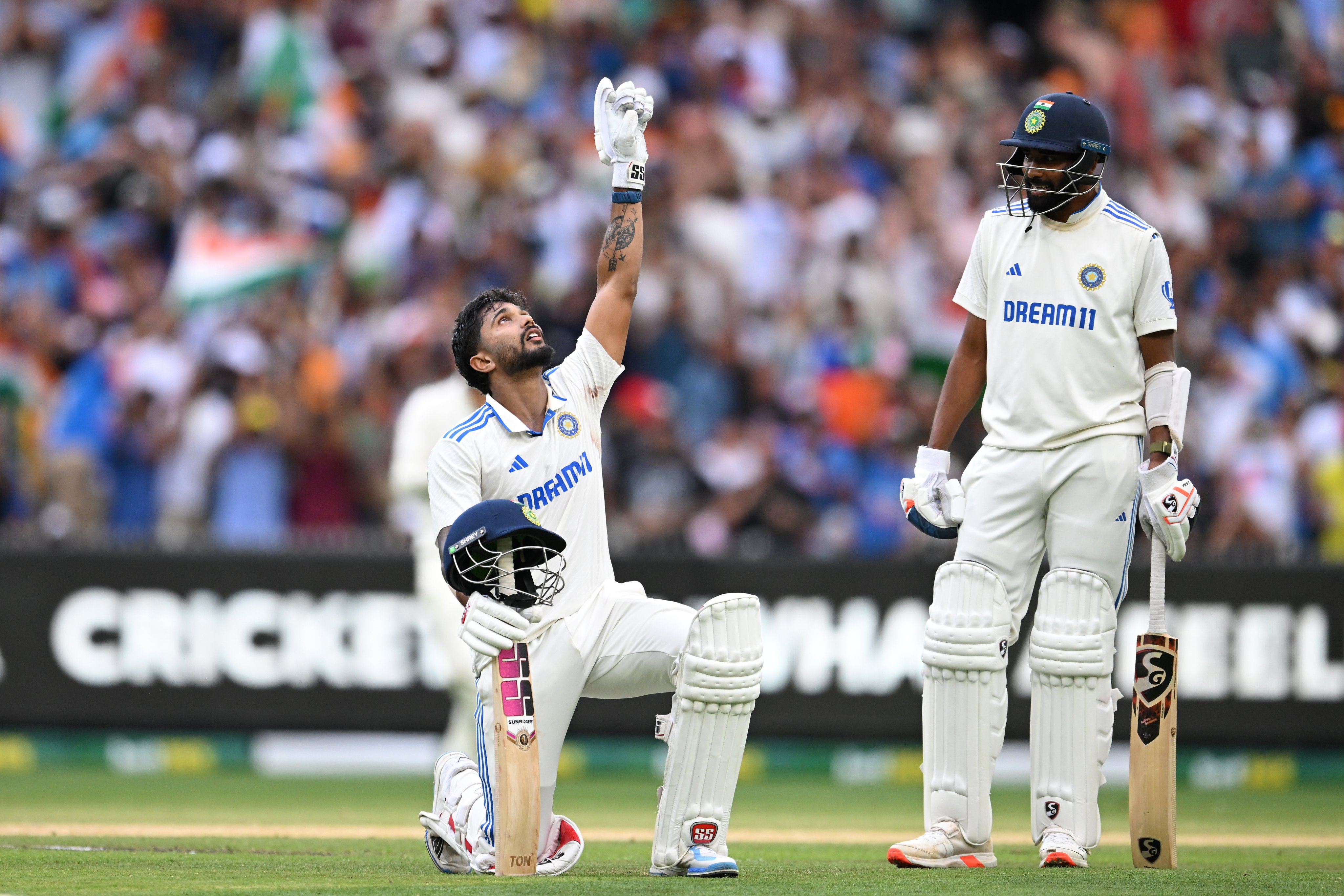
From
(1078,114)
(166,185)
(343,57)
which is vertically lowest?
(1078,114)

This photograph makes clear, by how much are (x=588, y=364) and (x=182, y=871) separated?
6.91 ft

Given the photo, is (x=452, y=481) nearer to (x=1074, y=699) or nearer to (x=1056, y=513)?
(x=1056, y=513)

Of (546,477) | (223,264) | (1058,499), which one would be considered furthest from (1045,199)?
(223,264)

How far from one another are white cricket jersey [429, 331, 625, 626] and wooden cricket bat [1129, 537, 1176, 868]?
1.75m

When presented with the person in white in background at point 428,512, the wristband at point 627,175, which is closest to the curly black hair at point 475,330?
the wristband at point 627,175

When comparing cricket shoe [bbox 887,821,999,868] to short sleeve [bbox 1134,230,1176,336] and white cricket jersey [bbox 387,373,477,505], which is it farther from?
white cricket jersey [bbox 387,373,477,505]

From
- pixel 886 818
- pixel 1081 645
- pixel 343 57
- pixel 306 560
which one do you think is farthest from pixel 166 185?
pixel 1081 645

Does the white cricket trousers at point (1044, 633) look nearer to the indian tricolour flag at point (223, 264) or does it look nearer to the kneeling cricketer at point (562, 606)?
the kneeling cricketer at point (562, 606)

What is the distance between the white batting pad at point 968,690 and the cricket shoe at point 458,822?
1437 mm

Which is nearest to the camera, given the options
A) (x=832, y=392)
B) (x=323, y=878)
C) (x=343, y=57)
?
(x=323, y=878)

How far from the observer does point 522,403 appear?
19.9ft

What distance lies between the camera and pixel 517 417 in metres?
6.02

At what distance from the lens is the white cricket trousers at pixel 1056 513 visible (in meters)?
6.02

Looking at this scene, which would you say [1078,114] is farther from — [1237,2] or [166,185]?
[1237,2]
